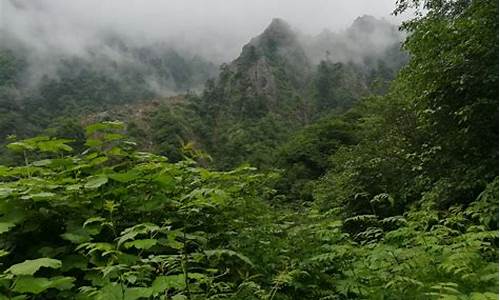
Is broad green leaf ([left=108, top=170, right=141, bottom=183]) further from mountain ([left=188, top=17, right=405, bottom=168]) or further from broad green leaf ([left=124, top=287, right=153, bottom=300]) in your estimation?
mountain ([left=188, top=17, right=405, bottom=168])

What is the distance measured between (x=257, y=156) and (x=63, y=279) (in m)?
34.9

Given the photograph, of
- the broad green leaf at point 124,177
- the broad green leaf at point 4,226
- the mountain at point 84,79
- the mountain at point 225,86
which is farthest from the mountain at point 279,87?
the broad green leaf at point 4,226

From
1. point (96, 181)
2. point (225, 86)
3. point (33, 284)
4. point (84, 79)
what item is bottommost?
point (33, 284)

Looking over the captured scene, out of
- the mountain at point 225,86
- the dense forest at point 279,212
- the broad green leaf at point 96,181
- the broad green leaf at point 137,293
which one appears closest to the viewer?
the broad green leaf at point 137,293

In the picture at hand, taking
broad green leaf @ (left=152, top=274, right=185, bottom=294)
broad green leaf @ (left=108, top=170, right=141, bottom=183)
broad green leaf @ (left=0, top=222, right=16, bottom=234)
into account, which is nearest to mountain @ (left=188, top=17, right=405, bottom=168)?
broad green leaf @ (left=108, top=170, right=141, bottom=183)

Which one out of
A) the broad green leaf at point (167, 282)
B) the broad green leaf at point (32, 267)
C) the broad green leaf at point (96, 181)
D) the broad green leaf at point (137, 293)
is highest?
the broad green leaf at point (96, 181)

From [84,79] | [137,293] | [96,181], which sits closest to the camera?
[137,293]

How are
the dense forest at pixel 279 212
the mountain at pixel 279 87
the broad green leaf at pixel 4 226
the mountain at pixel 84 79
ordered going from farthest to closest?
the mountain at pixel 84 79
the mountain at pixel 279 87
the dense forest at pixel 279 212
the broad green leaf at pixel 4 226

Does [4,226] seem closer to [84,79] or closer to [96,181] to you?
[96,181]

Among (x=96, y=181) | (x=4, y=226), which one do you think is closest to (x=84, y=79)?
(x=96, y=181)

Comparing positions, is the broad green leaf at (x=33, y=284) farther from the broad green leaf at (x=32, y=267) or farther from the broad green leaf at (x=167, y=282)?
the broad green leaf at (x=167, y=282)

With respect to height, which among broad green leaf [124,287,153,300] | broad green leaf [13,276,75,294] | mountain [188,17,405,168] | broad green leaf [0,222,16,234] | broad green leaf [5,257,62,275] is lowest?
broad green leaf [124,287,153,300]

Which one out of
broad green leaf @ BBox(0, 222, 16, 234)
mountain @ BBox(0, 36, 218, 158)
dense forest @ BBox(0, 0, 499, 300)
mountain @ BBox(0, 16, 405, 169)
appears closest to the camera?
broad green leaf @ BBox(0, 222, 16, 234)

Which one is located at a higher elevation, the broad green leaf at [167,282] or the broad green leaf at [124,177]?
the broad green leaf at [124,177]
